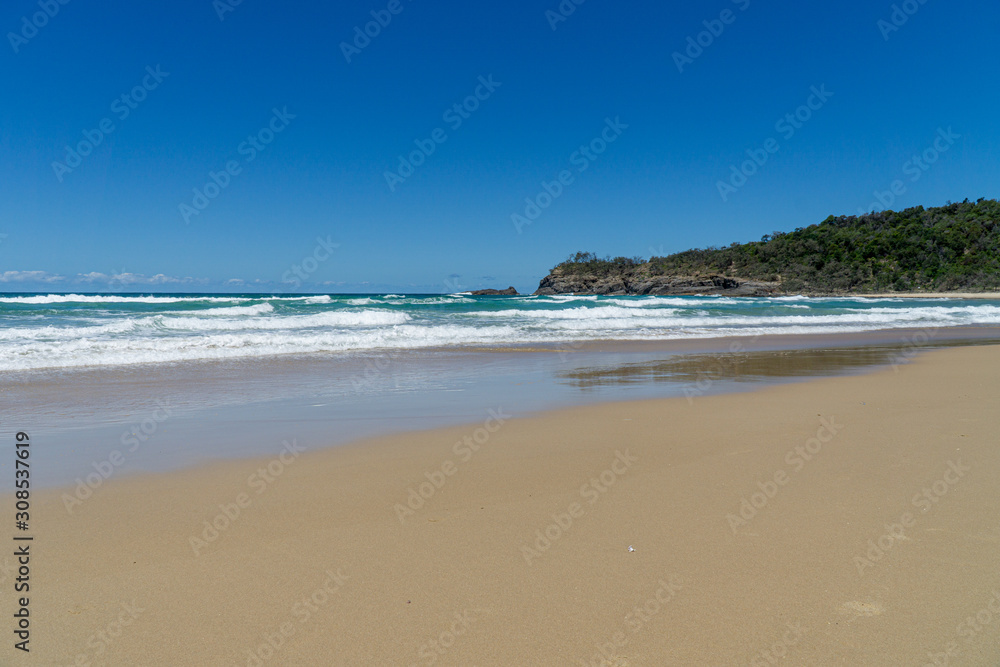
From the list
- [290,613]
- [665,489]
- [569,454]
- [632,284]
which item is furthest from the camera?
[632,284]

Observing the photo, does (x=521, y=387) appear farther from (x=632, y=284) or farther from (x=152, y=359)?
(x=632, y=284)

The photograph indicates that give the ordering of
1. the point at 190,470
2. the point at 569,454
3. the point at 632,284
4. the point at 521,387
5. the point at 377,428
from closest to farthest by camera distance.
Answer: the point at 190,470 → the point at 569,454 → the point at 377,428 → the point at 521,387 → the point at 632,284

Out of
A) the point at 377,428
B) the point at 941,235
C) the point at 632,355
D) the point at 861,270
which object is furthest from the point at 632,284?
the point at 377,428

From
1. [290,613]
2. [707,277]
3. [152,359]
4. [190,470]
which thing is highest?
[707,277]

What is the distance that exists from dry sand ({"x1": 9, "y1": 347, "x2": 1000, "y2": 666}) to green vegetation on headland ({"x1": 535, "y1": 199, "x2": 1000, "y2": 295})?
2893 inches

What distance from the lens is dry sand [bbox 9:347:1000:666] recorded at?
201 cm

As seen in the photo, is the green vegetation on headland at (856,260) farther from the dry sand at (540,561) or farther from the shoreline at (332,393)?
the dry sand at (540,561)

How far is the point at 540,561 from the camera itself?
8.50 ft

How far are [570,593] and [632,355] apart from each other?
33.6 feet

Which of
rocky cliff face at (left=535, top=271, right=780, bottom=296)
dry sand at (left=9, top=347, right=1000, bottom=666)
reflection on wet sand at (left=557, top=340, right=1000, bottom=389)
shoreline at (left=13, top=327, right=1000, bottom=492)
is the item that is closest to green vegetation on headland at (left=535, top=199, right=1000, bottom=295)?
rocky cliff face at (left=535, top=271, right=780, bottom=296)

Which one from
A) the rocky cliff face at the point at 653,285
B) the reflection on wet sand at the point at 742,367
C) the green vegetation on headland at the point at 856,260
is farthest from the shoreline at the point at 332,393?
the green vegetation on headland at the point at 856,260

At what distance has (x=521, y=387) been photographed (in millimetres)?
7891

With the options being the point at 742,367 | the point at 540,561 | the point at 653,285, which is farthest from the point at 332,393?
the point at 653,285

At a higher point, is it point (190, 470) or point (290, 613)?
point (190, 470)
